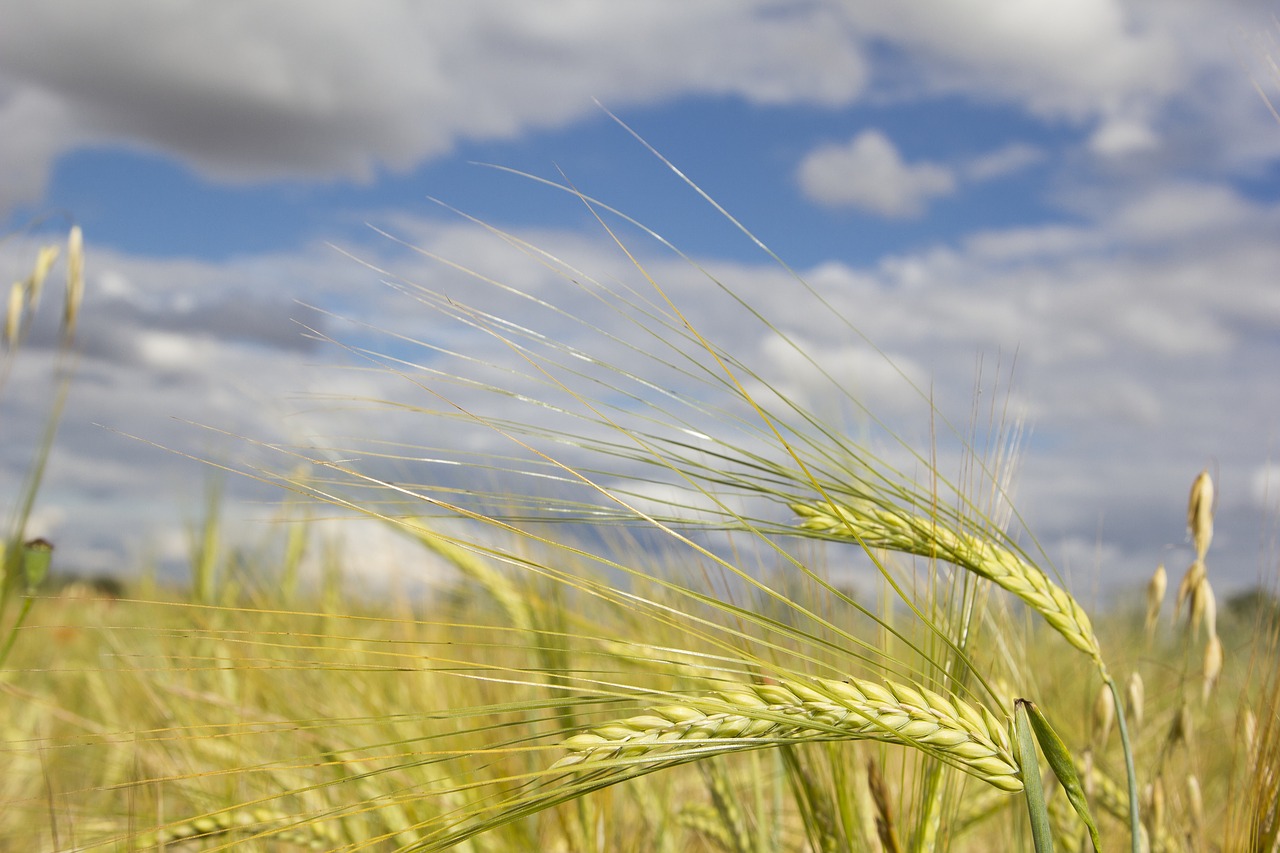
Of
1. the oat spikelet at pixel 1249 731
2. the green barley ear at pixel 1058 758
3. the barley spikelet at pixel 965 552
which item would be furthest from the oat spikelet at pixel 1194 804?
the green barley ear at pixel 1058 758

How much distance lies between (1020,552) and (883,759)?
1.20ft

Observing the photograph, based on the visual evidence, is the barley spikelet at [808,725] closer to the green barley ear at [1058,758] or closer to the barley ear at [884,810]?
the green barley ear at [1058,758]

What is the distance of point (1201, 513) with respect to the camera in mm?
1520

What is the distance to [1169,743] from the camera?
64.5 inches

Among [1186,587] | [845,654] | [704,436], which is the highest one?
[704,436]

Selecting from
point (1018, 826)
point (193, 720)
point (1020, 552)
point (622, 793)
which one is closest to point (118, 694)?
point (193, 720)

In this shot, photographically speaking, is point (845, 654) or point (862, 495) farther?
point (862, 495)

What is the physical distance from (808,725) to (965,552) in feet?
1.41

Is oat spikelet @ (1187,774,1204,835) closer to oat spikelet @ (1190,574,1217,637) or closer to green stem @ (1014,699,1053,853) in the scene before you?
oat spikelet @ (1190,574,1217,637)

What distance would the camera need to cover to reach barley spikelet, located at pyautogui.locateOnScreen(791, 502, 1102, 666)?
49.0 inches

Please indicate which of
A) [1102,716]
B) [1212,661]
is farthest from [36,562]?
[1212,661]

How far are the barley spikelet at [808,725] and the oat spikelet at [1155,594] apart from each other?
2.44ft

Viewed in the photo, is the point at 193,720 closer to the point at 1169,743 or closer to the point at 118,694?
the point at 118,694

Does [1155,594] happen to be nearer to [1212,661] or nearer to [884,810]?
[1212,661]
